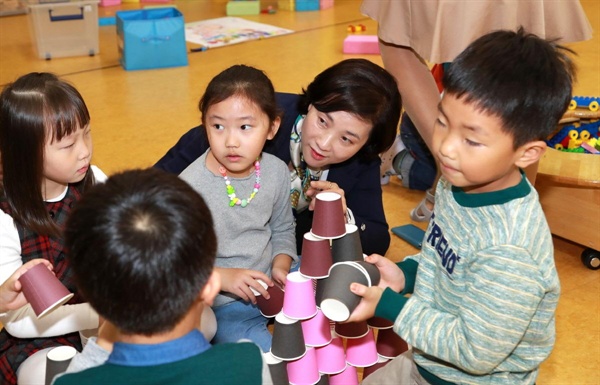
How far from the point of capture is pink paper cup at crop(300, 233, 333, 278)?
145 centimetres

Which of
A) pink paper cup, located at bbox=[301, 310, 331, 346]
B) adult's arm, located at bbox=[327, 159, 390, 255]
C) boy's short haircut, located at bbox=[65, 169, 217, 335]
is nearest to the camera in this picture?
boy's short haircut, located at bbox=[65, 169, 217, 335]

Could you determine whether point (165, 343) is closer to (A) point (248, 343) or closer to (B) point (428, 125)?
(A) point (248, 343)

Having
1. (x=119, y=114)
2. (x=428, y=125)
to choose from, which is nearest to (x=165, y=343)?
(x=428, y=125)

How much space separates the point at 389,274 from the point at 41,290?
0.61 meters

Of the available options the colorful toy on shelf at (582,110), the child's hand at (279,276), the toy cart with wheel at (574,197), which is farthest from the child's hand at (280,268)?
the colorful toy on shelf at (582,110)

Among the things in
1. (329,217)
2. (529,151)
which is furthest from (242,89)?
(529,151)

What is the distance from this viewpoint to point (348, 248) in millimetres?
1479

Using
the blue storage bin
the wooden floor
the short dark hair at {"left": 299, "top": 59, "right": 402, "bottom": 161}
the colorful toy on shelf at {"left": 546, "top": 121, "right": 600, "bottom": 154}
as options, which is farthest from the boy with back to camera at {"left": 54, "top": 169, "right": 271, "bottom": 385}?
the blue storage bin

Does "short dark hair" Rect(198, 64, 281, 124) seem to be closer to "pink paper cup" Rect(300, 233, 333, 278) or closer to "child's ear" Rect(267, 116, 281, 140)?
"child's ear" Rect(267, 116, 281, 140)

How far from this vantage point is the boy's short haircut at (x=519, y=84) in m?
1.12

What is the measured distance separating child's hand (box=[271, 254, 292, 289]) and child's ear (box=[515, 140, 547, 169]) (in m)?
0.67

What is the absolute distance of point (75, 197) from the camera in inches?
62.1

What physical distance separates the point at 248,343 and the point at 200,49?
→ 351cm

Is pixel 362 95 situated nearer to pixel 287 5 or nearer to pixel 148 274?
pixel 148 274
